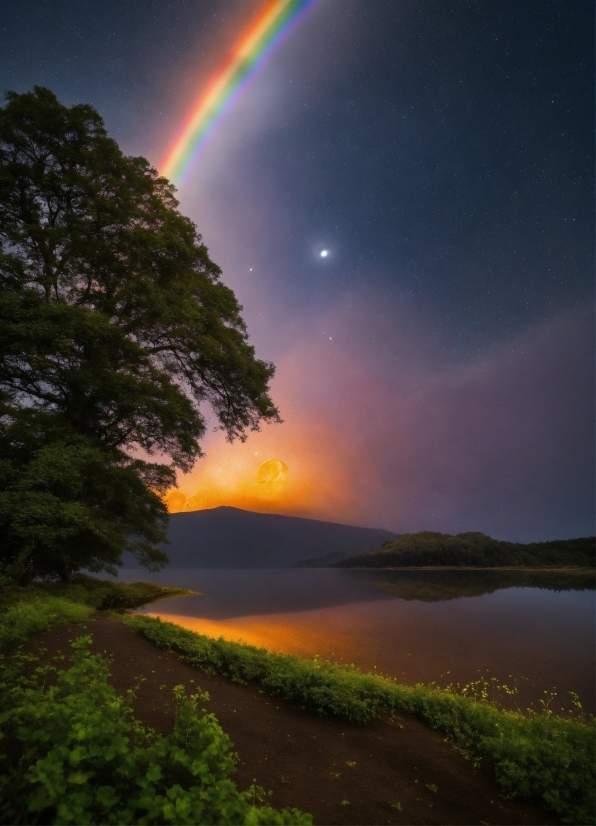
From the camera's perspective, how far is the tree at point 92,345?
11898mm

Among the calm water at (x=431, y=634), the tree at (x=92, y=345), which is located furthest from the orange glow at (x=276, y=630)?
the tree at (x=92, y=345)

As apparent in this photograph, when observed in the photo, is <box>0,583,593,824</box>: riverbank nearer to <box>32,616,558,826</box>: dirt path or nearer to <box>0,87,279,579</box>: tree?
<box>32,616,558,826</box>: dirt path

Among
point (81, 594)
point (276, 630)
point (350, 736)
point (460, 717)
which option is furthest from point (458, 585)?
point (350, 736)

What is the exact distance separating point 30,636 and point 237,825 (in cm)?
754

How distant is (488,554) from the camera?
9919 centimetres

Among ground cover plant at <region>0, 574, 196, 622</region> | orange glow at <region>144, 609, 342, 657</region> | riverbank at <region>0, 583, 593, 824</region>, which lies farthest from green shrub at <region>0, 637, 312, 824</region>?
orange glow at <region>144, 609, 342, 657</region>

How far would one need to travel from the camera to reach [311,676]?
311 inches

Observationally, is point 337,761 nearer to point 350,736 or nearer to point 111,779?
point 350,736

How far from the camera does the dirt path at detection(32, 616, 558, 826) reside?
4645mm

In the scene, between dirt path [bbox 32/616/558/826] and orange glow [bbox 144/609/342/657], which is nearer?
dirt path [bbox 32/616/558/826]

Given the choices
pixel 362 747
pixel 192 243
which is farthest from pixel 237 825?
pixel 192 243

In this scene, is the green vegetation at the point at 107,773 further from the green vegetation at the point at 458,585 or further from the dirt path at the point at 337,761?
the green vegetation at the point at 458,585

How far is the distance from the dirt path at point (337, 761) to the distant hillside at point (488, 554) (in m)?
102

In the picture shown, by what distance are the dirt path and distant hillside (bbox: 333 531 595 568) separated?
102 meters
